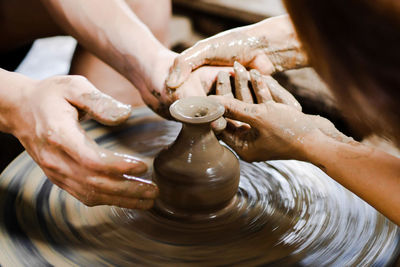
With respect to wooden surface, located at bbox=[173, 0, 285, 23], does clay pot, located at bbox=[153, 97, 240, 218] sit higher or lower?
higher

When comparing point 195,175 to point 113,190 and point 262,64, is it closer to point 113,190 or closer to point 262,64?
point 113,190

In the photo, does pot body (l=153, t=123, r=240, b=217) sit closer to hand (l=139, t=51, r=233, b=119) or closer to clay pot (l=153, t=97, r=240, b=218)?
clay pot (l=153, t=97, r=240, b=218)

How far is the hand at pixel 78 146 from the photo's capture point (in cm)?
111

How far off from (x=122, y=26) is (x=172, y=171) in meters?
0.68

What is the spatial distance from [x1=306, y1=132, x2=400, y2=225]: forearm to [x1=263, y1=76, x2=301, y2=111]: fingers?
0.18m

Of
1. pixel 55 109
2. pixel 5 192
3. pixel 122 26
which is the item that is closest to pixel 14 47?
pixel 122 26

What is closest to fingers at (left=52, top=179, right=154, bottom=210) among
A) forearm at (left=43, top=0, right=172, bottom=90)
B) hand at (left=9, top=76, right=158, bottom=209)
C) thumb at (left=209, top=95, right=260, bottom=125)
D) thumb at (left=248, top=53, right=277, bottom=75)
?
hand at (left=9, top=76, right=158, bottom=209)

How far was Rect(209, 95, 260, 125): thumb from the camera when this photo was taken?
132 centimetres

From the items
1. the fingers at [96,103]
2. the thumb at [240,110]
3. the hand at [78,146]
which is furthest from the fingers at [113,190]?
the thumb at [240,110]

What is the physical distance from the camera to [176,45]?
11.3 ft

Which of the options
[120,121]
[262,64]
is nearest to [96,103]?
[120,121]

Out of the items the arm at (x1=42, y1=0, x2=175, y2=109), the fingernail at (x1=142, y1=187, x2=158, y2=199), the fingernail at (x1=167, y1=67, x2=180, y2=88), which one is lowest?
the fingernail at (x1=142, y1=187, x2=158, y2=199)

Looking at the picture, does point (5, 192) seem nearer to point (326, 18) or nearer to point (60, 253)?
point (60, 253)

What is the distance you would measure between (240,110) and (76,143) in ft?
1.51
